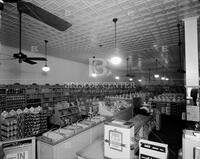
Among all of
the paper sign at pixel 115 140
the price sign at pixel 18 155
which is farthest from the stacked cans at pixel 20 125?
the paper sign at pixel 115 140

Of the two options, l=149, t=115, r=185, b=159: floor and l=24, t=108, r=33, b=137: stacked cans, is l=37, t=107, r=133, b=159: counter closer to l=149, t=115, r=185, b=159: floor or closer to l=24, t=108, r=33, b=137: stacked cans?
l=149, t=115, r=185, b=159: floor

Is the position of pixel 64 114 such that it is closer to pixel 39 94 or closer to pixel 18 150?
pixel 39 94

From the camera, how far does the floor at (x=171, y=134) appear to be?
3.94m

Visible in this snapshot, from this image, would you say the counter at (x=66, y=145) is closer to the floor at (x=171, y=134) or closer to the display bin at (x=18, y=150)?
the display bin at (x=18, y=150)

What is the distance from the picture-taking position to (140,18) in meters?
3.29

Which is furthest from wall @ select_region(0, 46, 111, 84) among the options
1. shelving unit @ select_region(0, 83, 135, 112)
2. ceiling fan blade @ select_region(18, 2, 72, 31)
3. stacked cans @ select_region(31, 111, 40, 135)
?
ceiling fan blade @ select_region(18, 2, 72, 31)

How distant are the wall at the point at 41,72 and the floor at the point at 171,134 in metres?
5.86

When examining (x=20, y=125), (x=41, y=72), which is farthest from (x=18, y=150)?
(x=41, y=72)

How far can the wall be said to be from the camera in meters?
5.63

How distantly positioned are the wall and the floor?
19.2ft

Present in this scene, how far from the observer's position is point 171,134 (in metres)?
5.04

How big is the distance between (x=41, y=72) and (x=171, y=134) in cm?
673

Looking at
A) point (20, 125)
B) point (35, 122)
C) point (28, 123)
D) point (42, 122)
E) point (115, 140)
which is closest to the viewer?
point (115, 140)

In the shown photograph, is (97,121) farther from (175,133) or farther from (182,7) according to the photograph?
(175,133)
